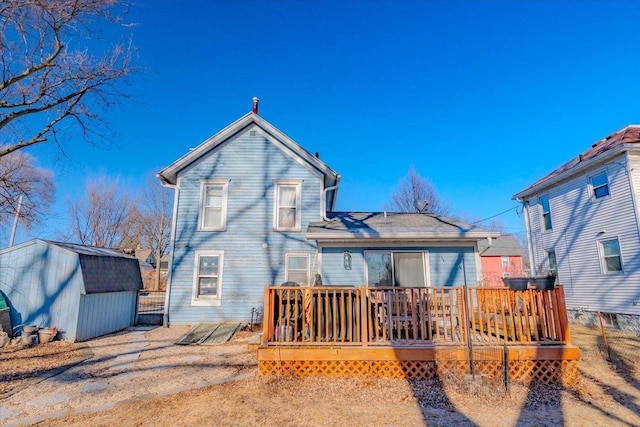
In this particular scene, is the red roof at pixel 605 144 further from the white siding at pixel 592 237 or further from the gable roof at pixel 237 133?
the gable roof at pixel 237 133

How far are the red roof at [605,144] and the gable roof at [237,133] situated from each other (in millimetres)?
9859

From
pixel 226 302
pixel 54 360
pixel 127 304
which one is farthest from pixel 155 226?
pixel 54 360

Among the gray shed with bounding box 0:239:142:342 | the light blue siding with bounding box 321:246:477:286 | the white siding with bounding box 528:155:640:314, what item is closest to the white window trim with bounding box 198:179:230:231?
the gray shed with bounding box 0:239:142:342

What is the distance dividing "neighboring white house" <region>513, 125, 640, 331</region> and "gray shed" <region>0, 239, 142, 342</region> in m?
16.7

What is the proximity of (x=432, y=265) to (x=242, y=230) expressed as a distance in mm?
6327

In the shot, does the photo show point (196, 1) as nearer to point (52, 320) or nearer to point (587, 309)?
point (52, 320)

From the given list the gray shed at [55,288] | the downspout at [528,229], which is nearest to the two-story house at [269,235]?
the gray shed at [55,288]

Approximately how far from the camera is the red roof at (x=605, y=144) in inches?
442

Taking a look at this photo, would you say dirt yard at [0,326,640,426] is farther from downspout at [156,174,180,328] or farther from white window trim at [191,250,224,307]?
white window trim at [191,250,224,307]

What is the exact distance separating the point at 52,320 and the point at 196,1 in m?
Result: 10.8

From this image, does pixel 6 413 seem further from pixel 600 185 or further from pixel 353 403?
pixel 600 185

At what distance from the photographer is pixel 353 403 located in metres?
4.43

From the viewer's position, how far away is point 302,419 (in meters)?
3.93

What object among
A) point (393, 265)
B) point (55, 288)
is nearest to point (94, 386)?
point (55, 288)
